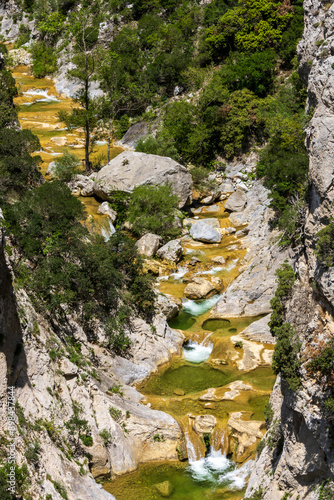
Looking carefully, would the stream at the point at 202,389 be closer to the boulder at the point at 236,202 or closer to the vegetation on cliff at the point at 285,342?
the boulder at the point at 236,202

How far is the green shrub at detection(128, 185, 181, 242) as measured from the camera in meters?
36.7

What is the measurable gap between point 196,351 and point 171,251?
9976 mm

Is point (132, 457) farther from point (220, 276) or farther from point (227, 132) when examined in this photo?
point (227, 132)

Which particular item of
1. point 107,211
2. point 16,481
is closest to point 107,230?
point 107,211

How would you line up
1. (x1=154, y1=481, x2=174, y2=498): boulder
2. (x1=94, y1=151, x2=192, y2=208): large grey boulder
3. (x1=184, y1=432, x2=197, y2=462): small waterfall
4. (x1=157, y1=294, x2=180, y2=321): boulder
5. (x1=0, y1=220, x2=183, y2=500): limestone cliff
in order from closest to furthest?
(x1=0, y1=220, x2=183, y2=500): limestone cliff → (x1=154, y1=481, x2=174, y2=498): boulder → (x1=184, y1=432, x2=197, y2=462): small waterfall → (x1=157, y1=294, x2=180, y2=321): boulder → (x1=94, y1=151, x2=192, y2=208): large grey boulder

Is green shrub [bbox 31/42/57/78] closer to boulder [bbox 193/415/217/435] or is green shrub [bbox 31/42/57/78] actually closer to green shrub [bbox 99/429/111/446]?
boulder [bbox 193/415/217/435]

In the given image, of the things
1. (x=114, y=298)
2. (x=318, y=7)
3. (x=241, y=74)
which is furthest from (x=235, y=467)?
(x=241, y=74)

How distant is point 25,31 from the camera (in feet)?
268

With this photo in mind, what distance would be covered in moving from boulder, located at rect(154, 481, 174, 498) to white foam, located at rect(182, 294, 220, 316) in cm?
1261

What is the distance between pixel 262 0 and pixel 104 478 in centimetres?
5265

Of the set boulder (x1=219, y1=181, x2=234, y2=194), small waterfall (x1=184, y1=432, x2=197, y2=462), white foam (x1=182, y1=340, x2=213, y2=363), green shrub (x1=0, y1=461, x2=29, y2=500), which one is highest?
green shrub (x1=0, y1=461, x2=29, y2=500)

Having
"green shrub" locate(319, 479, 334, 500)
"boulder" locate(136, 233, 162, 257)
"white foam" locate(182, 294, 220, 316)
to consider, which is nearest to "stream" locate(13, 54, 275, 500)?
"white foam" locate(182, 294, 220, 316)

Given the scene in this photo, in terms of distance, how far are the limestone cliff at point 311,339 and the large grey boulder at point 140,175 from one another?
23.8 m

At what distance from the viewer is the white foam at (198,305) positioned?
97.1ft
